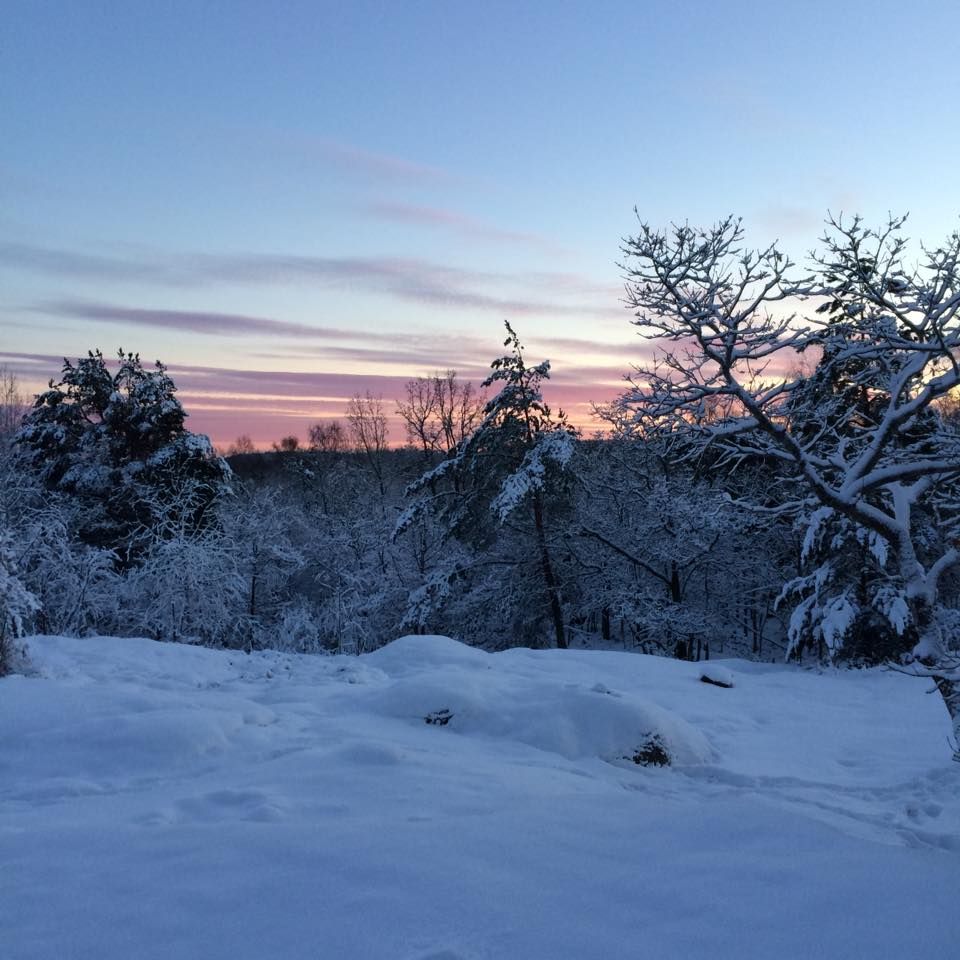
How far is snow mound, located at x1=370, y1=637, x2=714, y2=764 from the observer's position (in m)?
7.31

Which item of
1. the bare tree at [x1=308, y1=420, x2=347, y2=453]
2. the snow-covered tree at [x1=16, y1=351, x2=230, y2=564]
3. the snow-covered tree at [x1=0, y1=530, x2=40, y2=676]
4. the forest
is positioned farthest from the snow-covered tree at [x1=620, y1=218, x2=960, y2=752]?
the bare tree at [x1=308, y1=420, x2=347, y2=453]

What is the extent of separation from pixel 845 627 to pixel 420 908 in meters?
14.4

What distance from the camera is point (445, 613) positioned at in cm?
2431

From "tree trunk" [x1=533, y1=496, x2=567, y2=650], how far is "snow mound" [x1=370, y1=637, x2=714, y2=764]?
12532 millimetres

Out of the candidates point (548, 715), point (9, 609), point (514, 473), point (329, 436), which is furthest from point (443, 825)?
point (329, 436)

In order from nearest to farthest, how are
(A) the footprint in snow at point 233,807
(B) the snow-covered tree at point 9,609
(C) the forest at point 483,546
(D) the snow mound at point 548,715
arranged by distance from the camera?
(A) the footprint in snow at point 233,807 → (D) the snow mound at point 548,715 → (B) the snow-covered tree at point 9,609 → (C) the forest at point 483,546

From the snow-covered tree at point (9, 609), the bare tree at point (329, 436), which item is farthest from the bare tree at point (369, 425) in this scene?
the snow-covered tree at point (9, 609)

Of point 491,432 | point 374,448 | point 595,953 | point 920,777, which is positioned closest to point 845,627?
point 920,777

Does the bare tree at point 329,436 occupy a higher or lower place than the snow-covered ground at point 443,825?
higher

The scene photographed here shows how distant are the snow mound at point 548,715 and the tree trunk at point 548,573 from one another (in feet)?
41.1

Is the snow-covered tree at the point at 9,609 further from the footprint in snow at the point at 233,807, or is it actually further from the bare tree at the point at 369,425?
the bare tree at the point at 369,425

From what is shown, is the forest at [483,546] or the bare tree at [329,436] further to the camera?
the bare tree at [329,436]

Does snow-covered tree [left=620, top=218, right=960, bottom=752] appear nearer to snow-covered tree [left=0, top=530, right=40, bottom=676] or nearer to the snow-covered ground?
the snow-covered ground

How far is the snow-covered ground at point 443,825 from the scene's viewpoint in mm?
3168
